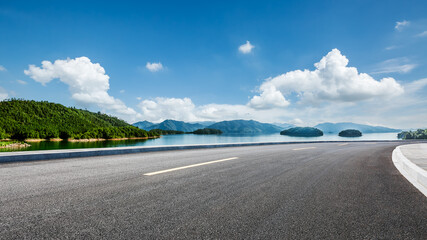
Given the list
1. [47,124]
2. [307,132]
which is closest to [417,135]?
[307,132]

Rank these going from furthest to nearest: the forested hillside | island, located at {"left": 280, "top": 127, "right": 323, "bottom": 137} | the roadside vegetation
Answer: island, located at {"left": 280, "top": 127, "right": 323, "bottom": 137}
the forested hillside
the roadside vegetation

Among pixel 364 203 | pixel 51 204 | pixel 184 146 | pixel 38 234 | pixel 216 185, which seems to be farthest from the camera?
pixel 184 146

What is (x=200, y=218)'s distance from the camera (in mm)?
2180

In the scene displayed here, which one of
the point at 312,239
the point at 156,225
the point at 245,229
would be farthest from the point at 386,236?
the point at 156,225

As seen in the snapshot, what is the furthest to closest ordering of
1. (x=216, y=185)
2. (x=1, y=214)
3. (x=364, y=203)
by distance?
(x=216, y=185) → (x=364, y=203) → (x=1, y=214)

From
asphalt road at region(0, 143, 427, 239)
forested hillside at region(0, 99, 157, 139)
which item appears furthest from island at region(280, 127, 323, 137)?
asphalt road at region(0, 143, 427, 239)

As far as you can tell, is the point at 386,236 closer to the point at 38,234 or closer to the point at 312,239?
the point at 312,239

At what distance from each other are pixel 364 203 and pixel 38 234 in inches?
147

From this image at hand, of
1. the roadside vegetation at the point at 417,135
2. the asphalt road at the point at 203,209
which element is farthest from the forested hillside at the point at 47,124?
the roadside vegetation at the point at 417,135

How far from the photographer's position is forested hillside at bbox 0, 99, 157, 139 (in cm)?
10981

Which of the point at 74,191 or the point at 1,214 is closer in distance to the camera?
the point at 1,214

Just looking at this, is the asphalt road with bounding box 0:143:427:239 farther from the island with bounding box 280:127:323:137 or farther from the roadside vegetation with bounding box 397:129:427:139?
the island with bounding box 280:127:323:137

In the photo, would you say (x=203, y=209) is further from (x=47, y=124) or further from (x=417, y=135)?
(x=47, y=124)

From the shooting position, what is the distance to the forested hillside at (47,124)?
10981 centimetres
